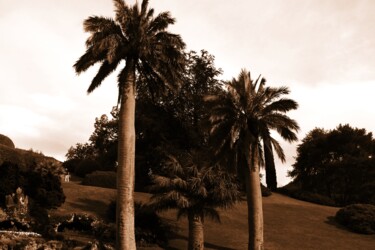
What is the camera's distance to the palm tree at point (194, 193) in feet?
97.2

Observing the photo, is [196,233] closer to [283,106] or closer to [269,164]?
[269,164]

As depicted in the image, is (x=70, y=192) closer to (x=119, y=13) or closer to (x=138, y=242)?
(x=138, y=242)

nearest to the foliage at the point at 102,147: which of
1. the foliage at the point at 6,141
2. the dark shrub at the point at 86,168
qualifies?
the dark shrub at the point at 86,168

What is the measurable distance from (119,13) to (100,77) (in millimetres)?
4010

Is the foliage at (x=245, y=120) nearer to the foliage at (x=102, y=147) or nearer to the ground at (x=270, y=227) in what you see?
the ground at (x=270, y=227)

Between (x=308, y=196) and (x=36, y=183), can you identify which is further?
(x=308, y=196)

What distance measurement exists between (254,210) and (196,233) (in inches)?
171

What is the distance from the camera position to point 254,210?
3039 cm

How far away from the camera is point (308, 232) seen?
123ft

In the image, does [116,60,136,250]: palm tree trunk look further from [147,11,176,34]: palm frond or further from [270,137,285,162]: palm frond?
[270,137,285,162]: palm frond

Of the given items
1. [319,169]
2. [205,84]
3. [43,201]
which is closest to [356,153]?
[319,169]

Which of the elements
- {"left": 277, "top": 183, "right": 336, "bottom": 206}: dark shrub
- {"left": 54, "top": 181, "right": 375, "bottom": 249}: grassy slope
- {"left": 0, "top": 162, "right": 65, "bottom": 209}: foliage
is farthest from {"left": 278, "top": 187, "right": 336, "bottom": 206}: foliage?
{"left": 0, "top": 162, "right": 65, "bottom": 209}: foliage

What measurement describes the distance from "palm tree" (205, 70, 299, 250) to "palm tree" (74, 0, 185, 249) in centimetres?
595

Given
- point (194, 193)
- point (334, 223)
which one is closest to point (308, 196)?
point (334, 223)
